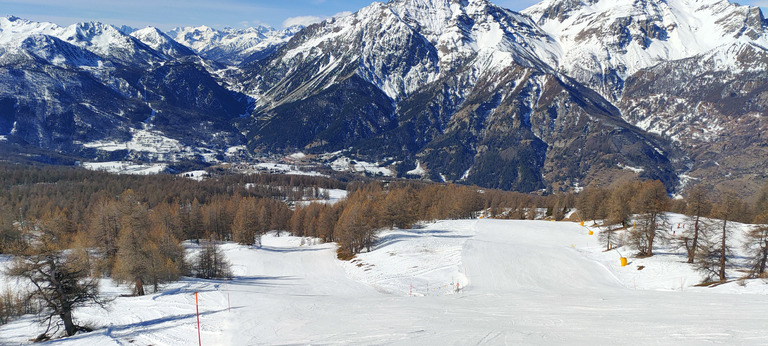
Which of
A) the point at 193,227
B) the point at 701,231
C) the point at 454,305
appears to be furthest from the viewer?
the point at 193,227

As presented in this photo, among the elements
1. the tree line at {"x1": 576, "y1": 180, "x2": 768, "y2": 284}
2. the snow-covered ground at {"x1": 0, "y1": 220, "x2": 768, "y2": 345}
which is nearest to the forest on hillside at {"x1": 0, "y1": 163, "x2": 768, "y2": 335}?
the tree line at {"x1": 576, "y1": 180, "x2": 768, "y2": 284}

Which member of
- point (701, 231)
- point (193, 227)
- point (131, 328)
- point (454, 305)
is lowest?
point (454, 305)

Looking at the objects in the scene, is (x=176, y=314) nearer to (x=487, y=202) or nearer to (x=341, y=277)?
(x=341, y=277)

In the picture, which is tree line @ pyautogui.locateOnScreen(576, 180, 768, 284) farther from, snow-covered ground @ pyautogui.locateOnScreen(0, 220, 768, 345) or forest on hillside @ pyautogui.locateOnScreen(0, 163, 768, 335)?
snow-covered ground @ pyautogui.locateOnScreen(0, 220, 768, 345)

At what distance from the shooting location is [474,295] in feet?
152

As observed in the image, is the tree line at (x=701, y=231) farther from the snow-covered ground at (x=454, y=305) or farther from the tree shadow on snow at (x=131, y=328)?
the tree shadow on snow at (x=131, y=328)

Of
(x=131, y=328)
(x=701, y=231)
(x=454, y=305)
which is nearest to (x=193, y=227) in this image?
(x=131, y=328)

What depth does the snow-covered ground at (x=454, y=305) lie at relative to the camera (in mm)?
27906

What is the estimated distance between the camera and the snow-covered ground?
27.9 metres

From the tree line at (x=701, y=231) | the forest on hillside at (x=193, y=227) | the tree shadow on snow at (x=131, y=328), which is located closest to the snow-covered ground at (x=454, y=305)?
the tree shadow on snow at (x=131, y=328)

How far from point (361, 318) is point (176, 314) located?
1643cm

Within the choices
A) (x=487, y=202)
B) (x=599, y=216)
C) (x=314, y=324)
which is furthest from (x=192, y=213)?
(x=487, y=202)

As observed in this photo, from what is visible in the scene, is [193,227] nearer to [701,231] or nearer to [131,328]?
[131,328]

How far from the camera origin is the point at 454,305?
131 ft
